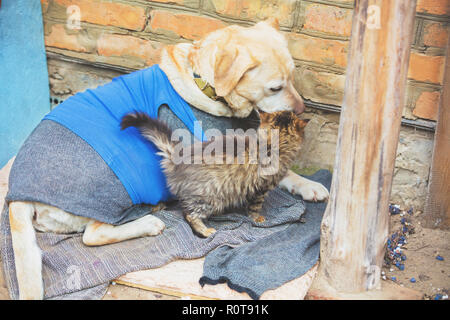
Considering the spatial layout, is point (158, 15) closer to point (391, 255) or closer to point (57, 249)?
point (57, 249)

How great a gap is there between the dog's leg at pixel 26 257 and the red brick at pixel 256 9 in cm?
193

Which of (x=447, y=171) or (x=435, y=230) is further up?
(x=447, y=171)

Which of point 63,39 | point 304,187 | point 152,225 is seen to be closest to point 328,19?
point 304,187

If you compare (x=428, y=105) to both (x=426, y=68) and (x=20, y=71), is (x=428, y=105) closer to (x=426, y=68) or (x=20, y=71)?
(x=426, y=68)

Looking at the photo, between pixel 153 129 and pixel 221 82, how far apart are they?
0.48 metres

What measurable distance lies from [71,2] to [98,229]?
1.99 meters

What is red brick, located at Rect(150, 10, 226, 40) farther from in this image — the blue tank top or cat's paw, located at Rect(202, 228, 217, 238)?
cat's paw, located at Rect(202, 228, 217, 238)

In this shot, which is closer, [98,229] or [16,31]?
[98,229]

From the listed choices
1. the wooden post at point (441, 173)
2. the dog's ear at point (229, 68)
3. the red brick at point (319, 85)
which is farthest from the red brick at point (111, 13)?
the wooden post at point (441, 173)

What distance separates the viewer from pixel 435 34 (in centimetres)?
303

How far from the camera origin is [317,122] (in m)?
3.56

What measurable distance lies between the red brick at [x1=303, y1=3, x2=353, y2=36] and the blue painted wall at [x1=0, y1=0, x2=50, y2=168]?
7.07ft

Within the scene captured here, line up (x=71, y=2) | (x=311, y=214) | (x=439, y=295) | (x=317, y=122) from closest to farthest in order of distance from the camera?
(x=439, y=295), (x=311, y=214), (x=317, y=122), (x=71, y=2)

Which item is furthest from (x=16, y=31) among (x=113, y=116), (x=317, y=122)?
(x=317, y=122)
